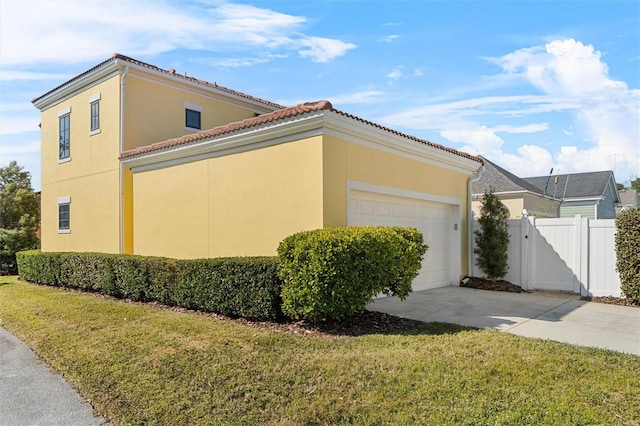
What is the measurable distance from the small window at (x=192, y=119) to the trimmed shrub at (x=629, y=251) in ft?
43.3

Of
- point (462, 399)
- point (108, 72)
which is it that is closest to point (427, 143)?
point (462, 399)

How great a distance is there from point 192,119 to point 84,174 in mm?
4370

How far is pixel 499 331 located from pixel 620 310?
156 inches

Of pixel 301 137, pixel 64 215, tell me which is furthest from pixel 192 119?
pixel 301 137

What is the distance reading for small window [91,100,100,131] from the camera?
46.1 ft

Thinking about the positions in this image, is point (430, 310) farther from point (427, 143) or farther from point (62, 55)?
point (62, 55)

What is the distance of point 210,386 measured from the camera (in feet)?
14.4

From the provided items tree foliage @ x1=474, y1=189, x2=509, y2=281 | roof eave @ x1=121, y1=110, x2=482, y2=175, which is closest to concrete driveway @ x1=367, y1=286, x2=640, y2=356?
tree foliage @ x1=474, y1=189, x2=509, y2=281

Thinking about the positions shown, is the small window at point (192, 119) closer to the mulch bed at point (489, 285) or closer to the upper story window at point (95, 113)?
the upper story window at point (95, 113)

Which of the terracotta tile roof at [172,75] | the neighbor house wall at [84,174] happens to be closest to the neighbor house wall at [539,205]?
the terracotta tile roof at [172,75]

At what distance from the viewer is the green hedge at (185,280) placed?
689 cm

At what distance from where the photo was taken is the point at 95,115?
14.2 meters

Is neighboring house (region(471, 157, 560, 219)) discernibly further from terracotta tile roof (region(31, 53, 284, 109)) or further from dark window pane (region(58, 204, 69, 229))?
dark window pane (region(58, 204, 69, 229))

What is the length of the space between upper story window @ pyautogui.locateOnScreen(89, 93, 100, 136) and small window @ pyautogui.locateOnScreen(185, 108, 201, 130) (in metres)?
2.92
